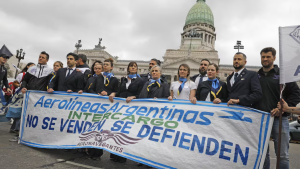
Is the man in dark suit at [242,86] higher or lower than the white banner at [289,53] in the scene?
lower

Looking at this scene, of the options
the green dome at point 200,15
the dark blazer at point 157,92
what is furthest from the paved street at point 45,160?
the green dome at point 200,15

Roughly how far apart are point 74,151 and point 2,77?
13.9 feet

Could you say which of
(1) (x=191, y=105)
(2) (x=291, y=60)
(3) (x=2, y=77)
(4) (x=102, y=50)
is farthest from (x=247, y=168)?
(4) (x=102, y=50)

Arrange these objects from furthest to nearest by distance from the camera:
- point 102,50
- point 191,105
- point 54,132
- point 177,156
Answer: point 102,50 → point 54,132 → point 191,105 → point 177,156

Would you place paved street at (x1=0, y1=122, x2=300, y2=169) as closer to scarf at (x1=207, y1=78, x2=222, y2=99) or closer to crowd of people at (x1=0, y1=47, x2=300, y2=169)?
crowd of people at (x1=0, y1=47, x2=300, y2=169)

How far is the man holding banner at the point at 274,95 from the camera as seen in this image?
343cm

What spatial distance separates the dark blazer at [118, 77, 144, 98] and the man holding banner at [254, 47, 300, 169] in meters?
2.56

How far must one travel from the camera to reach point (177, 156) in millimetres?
3426

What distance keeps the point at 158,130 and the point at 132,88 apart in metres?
1.46

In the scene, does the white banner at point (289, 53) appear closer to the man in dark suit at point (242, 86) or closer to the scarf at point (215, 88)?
the man in dark suit at point (242, 86)

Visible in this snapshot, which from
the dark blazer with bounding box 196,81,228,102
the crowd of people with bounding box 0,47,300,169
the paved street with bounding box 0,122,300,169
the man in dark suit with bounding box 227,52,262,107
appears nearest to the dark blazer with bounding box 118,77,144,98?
the crowd of people with bounding box 0,47,300,169

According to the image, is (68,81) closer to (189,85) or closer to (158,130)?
(158,130)

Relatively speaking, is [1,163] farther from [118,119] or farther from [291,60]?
[291,60]

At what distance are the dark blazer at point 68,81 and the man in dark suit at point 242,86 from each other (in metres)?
3.77
